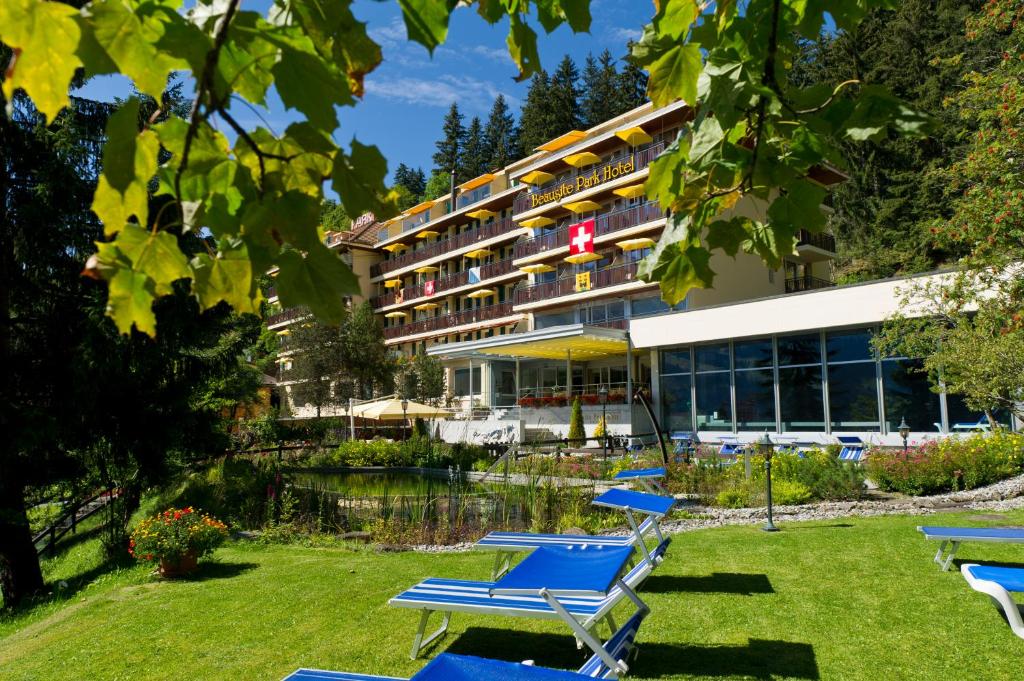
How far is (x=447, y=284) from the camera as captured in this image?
1756 inches

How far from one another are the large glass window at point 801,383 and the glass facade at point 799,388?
0.10ft

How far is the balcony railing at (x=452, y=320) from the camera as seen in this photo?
133 feet

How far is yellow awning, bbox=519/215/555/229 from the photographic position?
120 feet

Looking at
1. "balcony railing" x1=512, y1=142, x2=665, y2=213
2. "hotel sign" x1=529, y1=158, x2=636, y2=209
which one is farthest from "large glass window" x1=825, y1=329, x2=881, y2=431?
"hotel sign" x1=529, y1=158, x2=636, y2=209

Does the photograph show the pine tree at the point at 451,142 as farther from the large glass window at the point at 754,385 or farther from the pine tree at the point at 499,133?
the large glass window at the point at 754,385

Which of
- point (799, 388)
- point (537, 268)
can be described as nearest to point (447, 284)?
point (537, 268)

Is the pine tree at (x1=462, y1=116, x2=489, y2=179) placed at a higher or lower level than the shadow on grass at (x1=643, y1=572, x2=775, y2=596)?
higher

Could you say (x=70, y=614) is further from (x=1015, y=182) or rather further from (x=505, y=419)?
(x=505, y=419)

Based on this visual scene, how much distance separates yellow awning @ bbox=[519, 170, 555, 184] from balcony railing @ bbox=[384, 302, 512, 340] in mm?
7187

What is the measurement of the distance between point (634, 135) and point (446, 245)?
17686 mm

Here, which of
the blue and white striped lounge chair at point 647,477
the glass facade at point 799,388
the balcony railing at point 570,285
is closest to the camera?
the blue and white striped lounge chair at point 647,477

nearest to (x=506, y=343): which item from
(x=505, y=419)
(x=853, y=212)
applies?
(x=505, y=419)

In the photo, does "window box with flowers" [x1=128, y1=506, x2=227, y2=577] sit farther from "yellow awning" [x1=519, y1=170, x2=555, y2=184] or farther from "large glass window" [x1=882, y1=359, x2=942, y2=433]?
"yellow awning" [x1=519, y1=170, x2=555, y2=184]

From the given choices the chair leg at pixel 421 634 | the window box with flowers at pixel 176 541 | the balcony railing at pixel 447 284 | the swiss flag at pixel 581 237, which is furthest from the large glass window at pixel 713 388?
the chair leg at pixel 421 634
